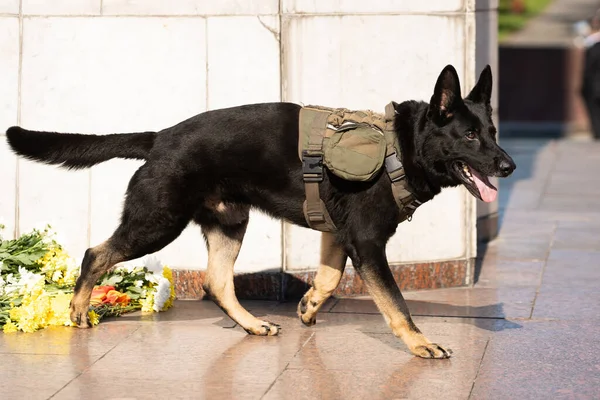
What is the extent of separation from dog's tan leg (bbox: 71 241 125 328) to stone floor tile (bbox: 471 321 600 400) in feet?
7.31

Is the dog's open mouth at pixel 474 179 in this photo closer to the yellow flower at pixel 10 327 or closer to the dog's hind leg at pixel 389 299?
the dog's hind leg at pixel 389 299

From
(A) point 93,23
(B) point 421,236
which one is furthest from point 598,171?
(A) point 93,23

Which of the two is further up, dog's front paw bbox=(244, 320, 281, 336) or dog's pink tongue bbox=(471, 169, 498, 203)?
dog's pink tongue bbox=(471, 169, 498, 203)

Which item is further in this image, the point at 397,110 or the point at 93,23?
the point at 93,23

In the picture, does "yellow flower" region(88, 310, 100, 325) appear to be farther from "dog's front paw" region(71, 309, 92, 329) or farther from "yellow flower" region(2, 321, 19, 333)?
"yellow flower" region(2, 321, 19, 333)

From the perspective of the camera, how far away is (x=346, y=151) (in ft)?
19.2

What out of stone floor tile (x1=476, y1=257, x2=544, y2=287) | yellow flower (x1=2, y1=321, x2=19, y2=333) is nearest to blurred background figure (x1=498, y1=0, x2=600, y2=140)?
stone floor tile (x1=476, y1=257, x2=544, y2=287)

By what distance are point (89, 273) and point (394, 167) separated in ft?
6.26

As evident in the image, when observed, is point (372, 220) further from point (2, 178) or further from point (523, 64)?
point (523, 64)

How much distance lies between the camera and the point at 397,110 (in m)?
5.98

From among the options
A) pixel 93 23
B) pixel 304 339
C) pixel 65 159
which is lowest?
pixel 304 339

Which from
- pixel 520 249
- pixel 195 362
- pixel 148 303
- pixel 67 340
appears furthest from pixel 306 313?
pixel 520 249

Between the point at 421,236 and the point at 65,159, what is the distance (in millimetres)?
2623

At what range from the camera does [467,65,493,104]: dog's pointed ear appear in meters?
5.87
